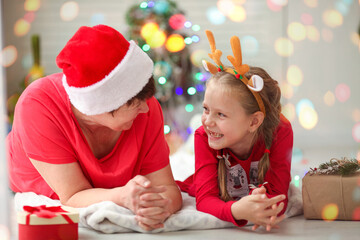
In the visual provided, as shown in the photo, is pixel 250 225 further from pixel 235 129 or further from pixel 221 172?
pixel 235 129

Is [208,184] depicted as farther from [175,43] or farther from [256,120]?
[175,43]

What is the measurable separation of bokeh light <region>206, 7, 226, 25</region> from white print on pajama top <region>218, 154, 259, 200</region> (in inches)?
92.3

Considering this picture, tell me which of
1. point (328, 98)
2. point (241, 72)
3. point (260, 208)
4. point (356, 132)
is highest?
point (241, 72)

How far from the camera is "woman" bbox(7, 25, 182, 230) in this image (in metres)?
1.32

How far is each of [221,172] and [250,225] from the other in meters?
0.19

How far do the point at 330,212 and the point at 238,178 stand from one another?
30cm

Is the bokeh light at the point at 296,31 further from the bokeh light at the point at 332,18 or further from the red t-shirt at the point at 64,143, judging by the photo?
the red t-shirt at the point at 64,143

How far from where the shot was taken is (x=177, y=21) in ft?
11.4

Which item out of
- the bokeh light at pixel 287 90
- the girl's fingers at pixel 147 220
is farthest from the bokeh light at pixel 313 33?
the girl's fingers at pixel 147 220

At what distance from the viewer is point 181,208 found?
153 cm

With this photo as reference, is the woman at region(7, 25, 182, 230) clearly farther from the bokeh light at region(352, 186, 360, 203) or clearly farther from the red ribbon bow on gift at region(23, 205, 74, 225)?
the bokeh light at region(352, 186, 360, 203)

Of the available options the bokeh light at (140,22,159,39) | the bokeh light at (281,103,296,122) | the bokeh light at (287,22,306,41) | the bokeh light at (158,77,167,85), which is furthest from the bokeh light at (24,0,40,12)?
the bokeh light at (281,103,296,122)

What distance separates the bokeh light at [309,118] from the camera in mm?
3627

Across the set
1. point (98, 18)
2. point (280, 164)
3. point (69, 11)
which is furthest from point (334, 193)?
point (69, 11)
